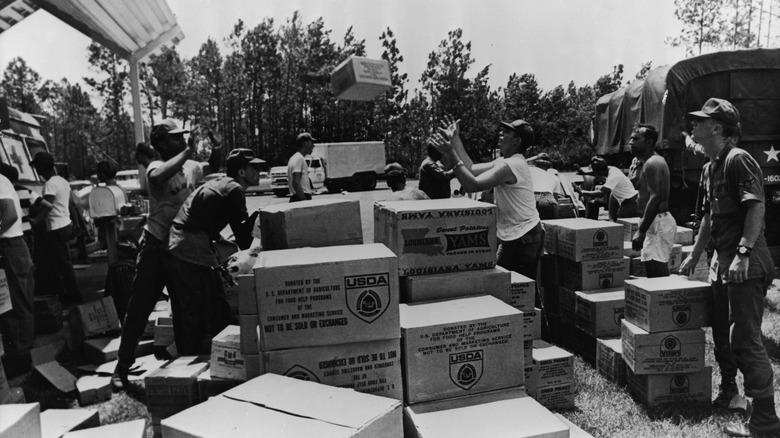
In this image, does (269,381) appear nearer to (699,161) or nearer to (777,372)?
(777,372)

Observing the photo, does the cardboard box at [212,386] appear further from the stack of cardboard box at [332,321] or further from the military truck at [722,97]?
the military truck at [722,97]

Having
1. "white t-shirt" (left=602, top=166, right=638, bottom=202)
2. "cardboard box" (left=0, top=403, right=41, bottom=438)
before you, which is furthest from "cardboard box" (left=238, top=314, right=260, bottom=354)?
"white t-shirt" (left=602, top=166, right=638, bottom=202)

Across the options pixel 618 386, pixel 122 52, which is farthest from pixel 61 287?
pixel 618 386

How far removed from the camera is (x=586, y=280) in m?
4.27

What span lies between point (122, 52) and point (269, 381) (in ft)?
22.5

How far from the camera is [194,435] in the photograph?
1684 millimetres

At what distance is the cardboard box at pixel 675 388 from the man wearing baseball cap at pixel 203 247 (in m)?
2.91

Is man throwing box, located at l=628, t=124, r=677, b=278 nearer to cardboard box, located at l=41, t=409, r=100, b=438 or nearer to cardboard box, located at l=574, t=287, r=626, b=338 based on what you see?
cardboard box, located at l=574, t=287, r=626, b=338

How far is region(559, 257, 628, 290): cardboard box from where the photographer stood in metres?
4.26

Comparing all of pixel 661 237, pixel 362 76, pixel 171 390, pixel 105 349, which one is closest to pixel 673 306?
pixel 661 237

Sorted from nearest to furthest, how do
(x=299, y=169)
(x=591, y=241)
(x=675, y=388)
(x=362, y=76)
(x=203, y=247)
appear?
(x=675, y=388)
(x=203, y=247)
(x=591, y=241)
(x=299, y=169)
(x=362, y=76)

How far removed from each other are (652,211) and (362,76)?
33.9ft

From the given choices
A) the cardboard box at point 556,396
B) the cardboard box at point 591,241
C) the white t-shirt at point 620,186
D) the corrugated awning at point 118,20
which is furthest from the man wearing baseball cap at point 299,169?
the cardboard box at point 556,396

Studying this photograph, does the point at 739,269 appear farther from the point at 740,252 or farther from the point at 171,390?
the point at 171,390
